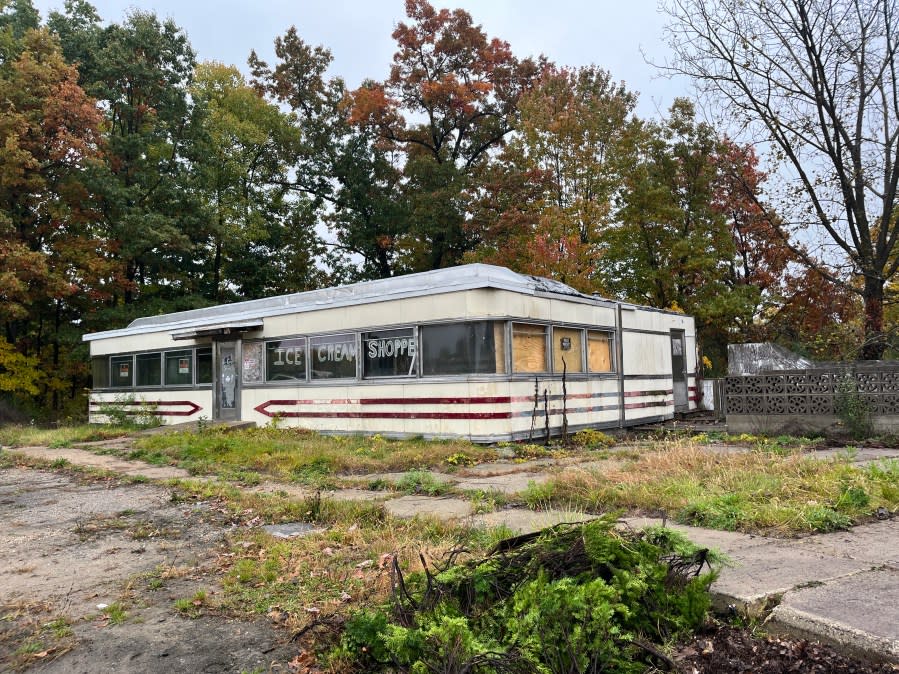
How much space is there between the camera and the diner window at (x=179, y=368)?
18469 mm

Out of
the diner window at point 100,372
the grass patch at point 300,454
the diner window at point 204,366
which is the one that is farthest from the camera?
the diner window at point 100,372

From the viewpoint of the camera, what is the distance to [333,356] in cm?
1490

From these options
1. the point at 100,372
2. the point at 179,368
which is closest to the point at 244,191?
the point at 100,372

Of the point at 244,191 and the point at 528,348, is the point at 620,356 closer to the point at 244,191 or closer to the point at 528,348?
the point at 528,348

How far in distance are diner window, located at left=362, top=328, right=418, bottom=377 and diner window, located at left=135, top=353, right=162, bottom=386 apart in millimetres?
8360

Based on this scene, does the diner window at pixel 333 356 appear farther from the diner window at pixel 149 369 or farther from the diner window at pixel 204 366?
the diner window at pixel 149 369

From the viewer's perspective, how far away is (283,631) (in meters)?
3.73

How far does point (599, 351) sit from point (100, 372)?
622 inches

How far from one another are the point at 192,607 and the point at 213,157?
2789 cm

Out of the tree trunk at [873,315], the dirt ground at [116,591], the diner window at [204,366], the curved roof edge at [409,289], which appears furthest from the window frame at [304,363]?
the tree trunk at [873,315]

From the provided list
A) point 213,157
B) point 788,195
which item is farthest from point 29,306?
point 788,195

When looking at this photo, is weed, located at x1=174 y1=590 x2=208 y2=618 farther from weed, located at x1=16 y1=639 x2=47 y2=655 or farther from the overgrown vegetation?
the overgrown vegetation

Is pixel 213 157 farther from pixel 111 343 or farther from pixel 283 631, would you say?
pixel 283 631

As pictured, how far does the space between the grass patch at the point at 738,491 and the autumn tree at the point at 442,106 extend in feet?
75.4
